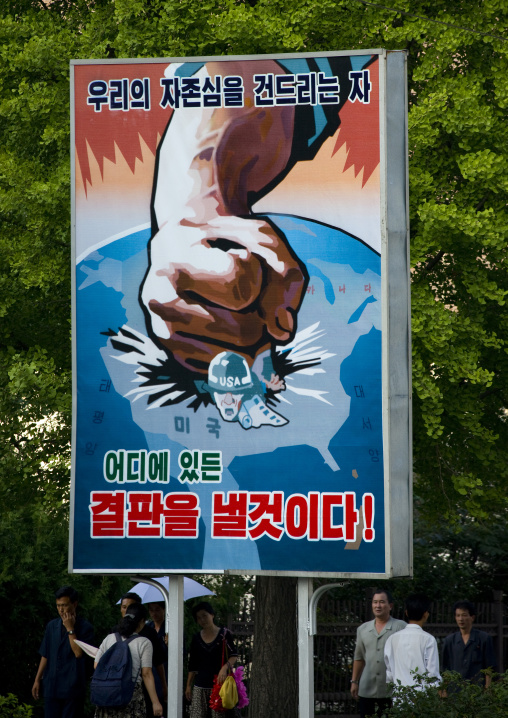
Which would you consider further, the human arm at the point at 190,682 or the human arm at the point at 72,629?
the human arm at the point at 190,682

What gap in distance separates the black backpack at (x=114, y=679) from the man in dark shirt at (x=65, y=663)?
45.6 inches

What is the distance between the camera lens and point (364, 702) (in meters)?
8.84

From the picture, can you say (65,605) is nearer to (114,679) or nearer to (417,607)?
(114,679)

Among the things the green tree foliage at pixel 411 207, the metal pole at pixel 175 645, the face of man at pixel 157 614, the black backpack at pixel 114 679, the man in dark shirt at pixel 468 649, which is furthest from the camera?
the green tree foliage at pixel 411 207

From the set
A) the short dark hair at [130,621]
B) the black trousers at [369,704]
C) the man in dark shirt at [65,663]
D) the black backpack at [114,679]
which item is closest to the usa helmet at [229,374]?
the short dark hair at [130,621]

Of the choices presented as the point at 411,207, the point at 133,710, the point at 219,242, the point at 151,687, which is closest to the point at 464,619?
the point at 151,687

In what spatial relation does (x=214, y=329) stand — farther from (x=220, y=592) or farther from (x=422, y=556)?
(x=422, y=556)

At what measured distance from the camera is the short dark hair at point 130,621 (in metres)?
7.96

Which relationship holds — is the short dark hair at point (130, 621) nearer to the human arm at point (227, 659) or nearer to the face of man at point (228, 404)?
the human arm at point (227, 659)

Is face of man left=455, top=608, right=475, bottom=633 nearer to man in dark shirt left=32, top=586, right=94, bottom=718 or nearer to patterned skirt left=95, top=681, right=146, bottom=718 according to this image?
patterned skirt left=95, top=681, right=146, bottom=718

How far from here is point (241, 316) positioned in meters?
7.89

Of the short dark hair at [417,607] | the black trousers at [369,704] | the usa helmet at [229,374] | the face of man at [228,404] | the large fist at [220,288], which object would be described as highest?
the large fist at [220,288]

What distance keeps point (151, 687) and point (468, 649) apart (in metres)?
3.41

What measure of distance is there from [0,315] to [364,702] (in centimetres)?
644
